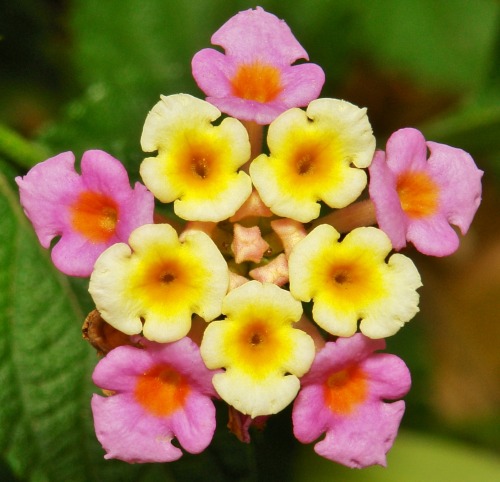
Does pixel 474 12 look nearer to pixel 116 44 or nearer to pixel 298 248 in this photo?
pixel 116 44

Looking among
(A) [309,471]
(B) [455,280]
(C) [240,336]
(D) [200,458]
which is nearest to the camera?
(C) [240,336]

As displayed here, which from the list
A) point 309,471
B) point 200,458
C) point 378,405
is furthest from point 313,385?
point 309,471

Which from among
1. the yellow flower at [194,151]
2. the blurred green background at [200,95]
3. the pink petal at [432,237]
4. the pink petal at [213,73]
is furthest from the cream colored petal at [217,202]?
the blurred green background at [200,95]

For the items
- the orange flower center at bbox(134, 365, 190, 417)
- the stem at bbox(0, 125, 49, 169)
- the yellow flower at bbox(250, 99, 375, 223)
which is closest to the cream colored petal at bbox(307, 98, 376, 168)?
the yellow flower at bbox(250, 99, 375, 223)

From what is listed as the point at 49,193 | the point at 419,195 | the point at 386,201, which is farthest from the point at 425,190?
the point at 49,193

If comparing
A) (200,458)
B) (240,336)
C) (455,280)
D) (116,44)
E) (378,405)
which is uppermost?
(116,44)

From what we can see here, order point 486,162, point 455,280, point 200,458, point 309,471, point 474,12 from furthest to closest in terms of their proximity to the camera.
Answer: point 455,280 → point 474,12 → point 486,162 → point 309,471 → point 200,458

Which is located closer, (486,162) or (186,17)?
(186,17)

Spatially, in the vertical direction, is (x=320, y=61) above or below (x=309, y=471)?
above
